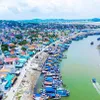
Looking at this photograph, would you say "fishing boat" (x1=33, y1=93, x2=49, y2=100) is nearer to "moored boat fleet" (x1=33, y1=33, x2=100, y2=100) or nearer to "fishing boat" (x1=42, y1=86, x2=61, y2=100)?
"moored boat fleet" (x1=33, y1=33, x2=100, y2=100)

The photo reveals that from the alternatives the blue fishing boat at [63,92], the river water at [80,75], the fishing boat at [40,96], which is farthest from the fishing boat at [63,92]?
the fishing boat at [40,96]

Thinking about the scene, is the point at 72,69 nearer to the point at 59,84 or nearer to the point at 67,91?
the point at 59,84

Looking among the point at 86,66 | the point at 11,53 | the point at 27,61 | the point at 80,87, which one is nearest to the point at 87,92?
the point at 80,87

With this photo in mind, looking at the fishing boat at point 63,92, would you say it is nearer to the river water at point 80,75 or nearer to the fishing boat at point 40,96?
the river water at point 80,75

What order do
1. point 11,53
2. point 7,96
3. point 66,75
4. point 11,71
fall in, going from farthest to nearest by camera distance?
1. point 11,53
2. point 66,75
3. point 11,71
4. point 7,96

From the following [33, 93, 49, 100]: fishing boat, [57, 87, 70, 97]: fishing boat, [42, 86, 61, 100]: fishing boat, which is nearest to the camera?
[33, 93, 49, 100]: fishing boat

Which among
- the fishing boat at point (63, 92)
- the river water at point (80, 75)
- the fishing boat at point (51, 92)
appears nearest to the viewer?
the fishing boat at point (51, 92)

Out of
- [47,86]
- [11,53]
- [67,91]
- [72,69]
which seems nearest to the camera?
[67,91]

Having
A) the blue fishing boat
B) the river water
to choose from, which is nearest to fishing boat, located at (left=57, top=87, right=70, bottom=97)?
the blue fishing boat

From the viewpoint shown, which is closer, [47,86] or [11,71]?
[47,86]

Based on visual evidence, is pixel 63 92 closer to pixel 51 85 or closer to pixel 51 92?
pixel 51 92

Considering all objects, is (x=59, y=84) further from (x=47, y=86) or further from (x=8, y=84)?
(x=8, y=84)
